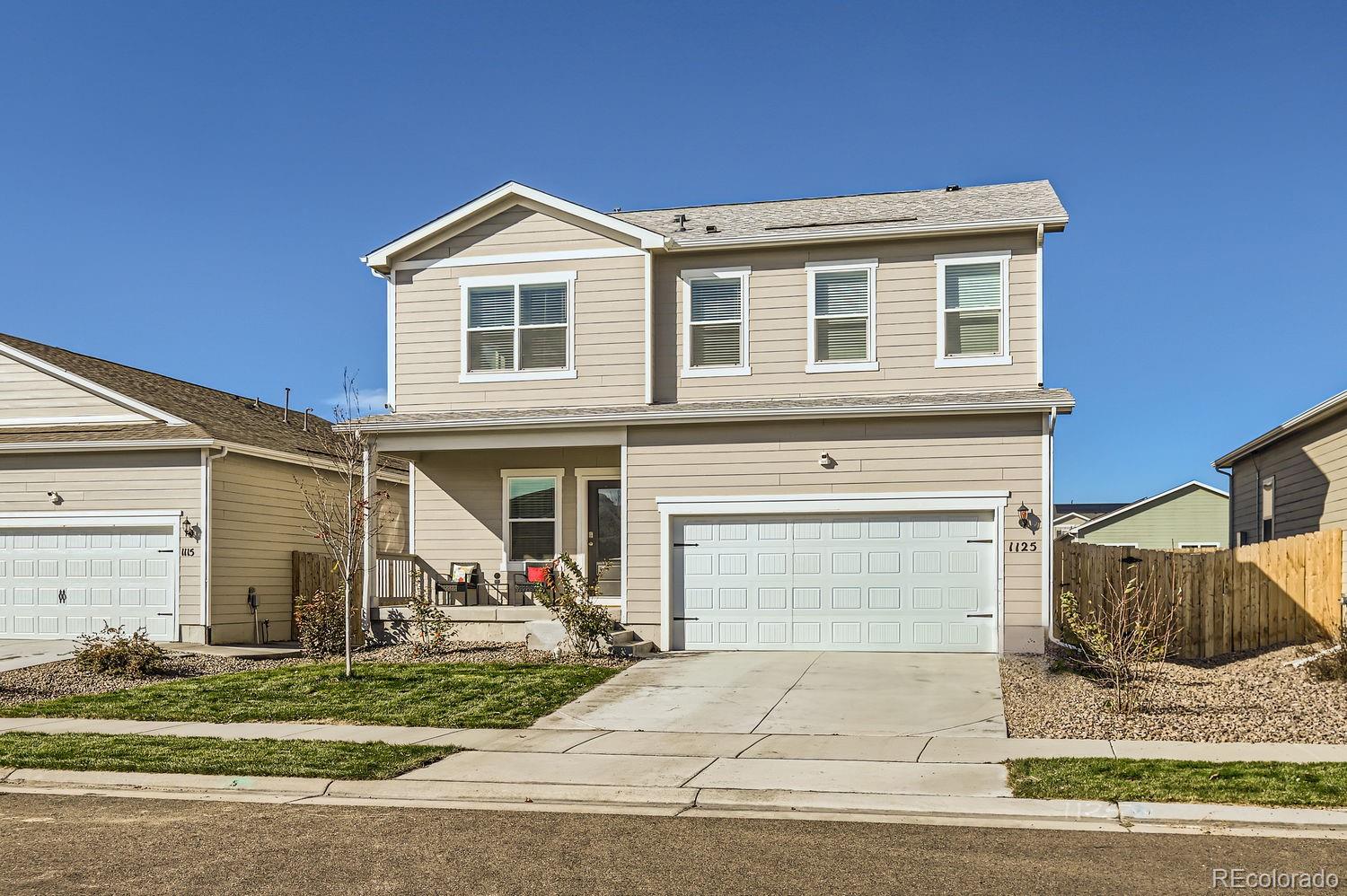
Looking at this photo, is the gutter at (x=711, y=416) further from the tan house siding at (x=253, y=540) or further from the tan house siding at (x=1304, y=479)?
the tan house siding at (x=1304, y=479)

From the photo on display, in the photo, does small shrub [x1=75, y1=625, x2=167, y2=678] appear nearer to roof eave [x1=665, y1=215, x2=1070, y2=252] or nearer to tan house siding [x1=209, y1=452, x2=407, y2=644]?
tan house siding [x1=209, y1=452, x2=407, y2=644]

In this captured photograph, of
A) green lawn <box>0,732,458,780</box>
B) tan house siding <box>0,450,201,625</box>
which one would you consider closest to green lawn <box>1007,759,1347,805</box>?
green lawn <box>0,732,458,780</box>

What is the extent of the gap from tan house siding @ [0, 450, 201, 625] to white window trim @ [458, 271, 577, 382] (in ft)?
17.4

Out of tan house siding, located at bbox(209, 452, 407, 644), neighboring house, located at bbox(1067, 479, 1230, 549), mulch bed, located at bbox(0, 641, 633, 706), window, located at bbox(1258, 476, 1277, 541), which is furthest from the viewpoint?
neighboring house, located at bbox(1067, 479, 1230, 549)

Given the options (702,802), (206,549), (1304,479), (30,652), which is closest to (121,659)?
(30,652)

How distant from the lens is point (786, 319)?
1898cm

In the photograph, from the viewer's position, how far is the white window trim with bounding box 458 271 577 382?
64.1 feet

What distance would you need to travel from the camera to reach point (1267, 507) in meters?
24.9

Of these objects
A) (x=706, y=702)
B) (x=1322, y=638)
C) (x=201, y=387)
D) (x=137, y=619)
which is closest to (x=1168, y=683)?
(x=1322, y=638)

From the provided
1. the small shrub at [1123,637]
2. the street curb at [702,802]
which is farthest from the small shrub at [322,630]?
the small shrub at [1123,637]

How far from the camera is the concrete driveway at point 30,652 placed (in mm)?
18391

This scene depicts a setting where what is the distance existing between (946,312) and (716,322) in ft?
11.8

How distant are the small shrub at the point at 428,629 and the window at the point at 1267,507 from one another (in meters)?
16.6

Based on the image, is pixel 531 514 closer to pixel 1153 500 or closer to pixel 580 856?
pixel 580 856
